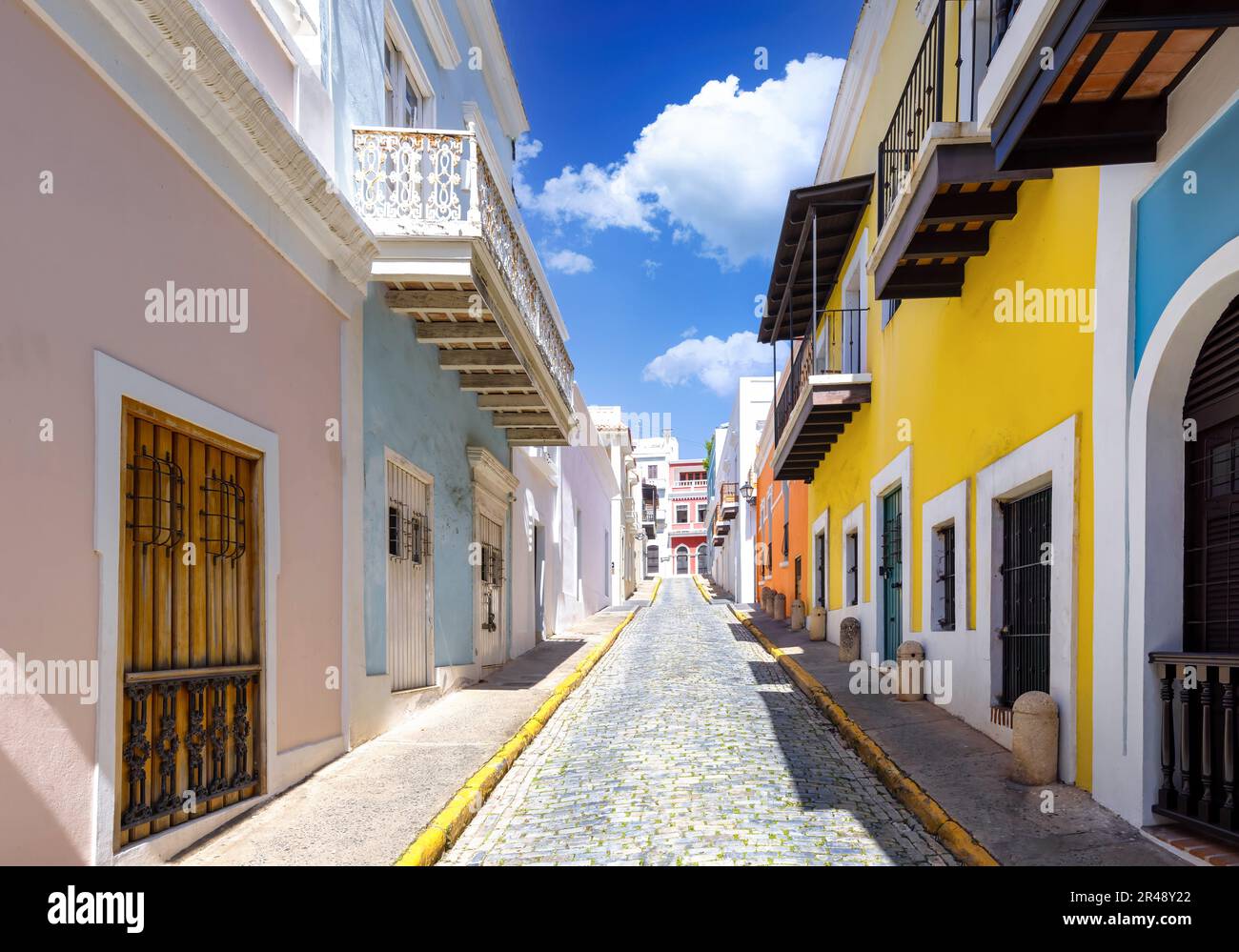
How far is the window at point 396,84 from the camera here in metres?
Result: 8.73

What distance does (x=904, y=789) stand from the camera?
229 inches

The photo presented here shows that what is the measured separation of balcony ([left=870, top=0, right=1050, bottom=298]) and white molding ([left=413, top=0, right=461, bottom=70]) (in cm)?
477

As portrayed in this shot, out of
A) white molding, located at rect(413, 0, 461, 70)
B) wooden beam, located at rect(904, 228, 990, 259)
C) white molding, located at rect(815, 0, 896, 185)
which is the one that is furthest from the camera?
white molding, located at rect(815, 0, 896, 185)

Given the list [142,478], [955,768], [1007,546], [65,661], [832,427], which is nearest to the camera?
[65,661]

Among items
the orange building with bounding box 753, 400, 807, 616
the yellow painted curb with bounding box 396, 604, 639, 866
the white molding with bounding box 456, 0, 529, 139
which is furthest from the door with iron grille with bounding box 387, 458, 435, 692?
the orange building with bounding box 753, 400, 807, 616

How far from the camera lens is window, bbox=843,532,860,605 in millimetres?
14167

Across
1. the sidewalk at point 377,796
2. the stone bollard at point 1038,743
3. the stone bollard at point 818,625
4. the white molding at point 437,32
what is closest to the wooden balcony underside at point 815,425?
the stone bollard at point 818,625

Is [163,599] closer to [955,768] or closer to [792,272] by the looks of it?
[955,768]

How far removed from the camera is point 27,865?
3.45m

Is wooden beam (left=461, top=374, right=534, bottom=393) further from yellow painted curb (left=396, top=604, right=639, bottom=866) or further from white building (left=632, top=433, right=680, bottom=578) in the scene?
white building (left=632, top=433, right=680, bottom=578)

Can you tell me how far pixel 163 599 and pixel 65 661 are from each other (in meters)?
0.96

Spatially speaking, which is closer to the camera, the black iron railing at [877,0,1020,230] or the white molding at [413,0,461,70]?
the black iron railing at [877,0,1020,230]
